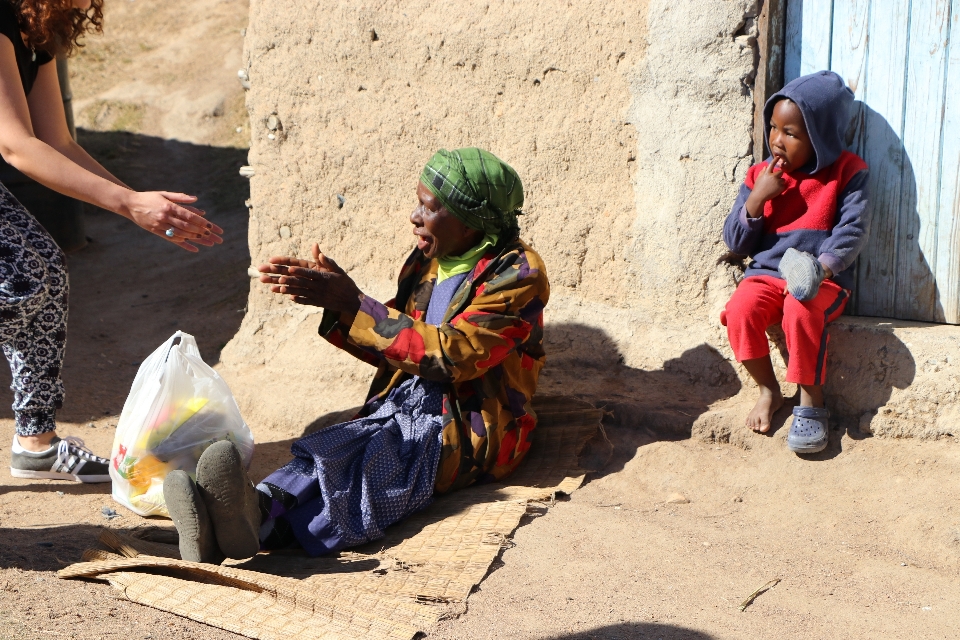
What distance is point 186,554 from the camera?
2.51m

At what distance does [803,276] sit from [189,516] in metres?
1.92

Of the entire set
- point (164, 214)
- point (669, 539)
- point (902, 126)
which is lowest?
point (669, 539)

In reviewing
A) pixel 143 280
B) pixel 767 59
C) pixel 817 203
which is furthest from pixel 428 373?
pixel 143 280

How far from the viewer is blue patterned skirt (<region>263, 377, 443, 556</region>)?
279 cm

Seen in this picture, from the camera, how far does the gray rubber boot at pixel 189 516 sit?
244cm

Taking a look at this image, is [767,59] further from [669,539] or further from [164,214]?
[164,214]

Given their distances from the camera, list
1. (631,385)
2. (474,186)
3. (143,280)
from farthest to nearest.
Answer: (143,280)
(631,385)
(474,186)

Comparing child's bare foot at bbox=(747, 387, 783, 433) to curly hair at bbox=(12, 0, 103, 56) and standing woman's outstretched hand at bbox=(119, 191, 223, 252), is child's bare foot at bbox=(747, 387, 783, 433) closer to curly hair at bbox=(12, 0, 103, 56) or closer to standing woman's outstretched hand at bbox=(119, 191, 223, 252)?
standing woman's outstretched hand at bbox=(119, 191, 223, 252)

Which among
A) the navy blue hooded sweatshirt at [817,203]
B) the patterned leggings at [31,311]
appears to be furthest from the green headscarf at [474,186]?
the patterned leggings at [31,311]

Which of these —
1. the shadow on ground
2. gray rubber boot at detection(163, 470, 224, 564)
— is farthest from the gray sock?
the shadow on ground

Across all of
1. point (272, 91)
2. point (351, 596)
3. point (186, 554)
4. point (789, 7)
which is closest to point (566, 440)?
point (351, 596)

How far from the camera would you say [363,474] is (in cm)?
286

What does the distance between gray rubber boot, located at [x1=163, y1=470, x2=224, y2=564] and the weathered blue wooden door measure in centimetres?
233

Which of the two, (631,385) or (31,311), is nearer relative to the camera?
(31,311)
